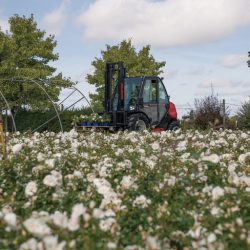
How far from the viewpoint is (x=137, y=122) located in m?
21.6

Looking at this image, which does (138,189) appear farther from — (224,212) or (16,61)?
(16,61)

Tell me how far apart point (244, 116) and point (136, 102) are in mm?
14417

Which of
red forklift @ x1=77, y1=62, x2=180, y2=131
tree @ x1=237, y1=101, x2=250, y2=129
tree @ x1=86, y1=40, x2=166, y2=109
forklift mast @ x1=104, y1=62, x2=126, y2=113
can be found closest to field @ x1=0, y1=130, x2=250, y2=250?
red forklift @ x1=77, y1=62, x2=180, y2=131

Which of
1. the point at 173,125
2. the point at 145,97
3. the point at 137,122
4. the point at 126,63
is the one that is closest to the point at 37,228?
the point at 137,122

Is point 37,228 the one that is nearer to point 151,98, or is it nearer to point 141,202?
point 141,202

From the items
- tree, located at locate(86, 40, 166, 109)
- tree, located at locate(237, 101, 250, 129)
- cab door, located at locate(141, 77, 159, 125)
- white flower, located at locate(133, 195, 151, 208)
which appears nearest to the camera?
white flower, located at locate(133, 195, 151, 208)

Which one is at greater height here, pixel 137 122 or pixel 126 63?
pixel 126 63

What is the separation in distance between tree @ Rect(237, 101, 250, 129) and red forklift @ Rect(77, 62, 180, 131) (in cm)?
1117

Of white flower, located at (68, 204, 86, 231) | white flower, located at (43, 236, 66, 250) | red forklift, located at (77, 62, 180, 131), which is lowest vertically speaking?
white flower, located at (43, 236, 66, 250)

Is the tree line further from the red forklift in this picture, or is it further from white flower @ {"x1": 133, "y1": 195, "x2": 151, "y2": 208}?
white flower @ {"x1": 133, "y1": 195, "x2": 151, "y2": 208}

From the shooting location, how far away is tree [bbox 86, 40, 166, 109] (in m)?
47.8

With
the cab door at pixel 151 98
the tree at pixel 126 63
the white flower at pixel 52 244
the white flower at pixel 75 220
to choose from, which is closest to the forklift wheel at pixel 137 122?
the cab door at pixel 151 98

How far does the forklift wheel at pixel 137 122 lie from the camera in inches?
848

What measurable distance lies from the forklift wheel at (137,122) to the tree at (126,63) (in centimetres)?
2443
